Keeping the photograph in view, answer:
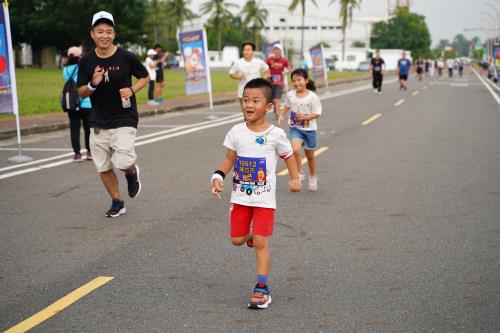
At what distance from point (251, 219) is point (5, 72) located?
7.91 meters

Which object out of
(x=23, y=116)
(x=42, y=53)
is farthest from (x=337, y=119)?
(x=42, y=53)

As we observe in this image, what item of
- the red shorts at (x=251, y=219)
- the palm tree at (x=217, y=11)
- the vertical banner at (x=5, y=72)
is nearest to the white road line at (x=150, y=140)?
the vertical banner at (x=5, y=72)

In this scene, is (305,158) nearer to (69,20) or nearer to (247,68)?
(247,68)

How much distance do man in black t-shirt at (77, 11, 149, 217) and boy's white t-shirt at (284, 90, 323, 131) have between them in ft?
7.34

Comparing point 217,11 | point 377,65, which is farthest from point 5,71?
point 217,11

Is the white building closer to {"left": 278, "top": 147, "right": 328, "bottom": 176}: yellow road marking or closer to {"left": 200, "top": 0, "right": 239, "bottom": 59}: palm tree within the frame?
{"left": 200, "top": 0, "right": 239, "bottom": 59}: palm tree

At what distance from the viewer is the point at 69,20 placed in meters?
59.2

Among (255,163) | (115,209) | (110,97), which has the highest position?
(110,97)

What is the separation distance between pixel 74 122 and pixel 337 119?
29.8 feet

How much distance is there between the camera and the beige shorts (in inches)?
278

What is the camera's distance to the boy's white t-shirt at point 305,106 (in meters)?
8.73

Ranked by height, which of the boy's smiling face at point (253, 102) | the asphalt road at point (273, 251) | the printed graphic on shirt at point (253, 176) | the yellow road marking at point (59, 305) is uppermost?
the boy's smiling face at point (253, 102)

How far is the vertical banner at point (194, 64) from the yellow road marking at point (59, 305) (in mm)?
15872

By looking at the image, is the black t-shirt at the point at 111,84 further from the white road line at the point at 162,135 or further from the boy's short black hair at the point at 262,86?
the white road line at the point at 162,135
